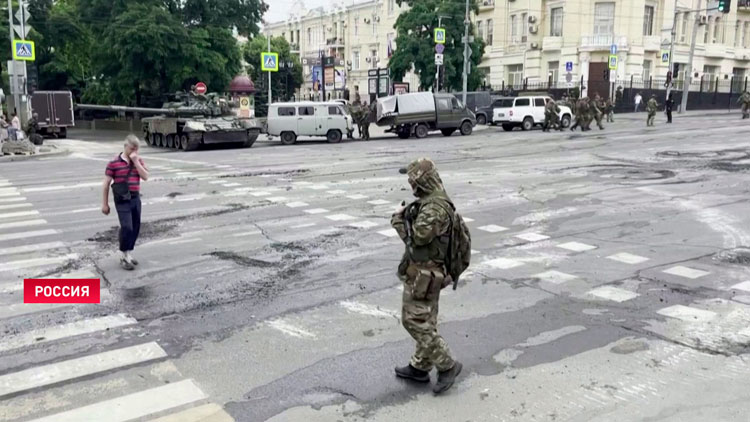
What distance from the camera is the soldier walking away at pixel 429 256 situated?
4477 millimetres

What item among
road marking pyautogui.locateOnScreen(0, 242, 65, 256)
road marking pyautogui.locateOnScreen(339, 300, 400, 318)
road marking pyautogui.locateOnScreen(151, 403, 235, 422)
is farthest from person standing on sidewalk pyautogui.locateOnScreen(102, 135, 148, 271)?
road marking pyautogui.locateOnScreen(151, 403, 235, 422)

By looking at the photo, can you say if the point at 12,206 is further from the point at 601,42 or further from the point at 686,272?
the point at 601,42

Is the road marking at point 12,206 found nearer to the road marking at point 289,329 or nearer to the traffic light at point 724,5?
the road marking at point 289,329

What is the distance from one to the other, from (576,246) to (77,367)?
648cm

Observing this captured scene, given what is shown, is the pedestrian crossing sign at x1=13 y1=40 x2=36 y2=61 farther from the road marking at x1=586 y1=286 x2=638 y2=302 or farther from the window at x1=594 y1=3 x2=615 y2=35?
the window at x1=594 y1=3 x2=615 y2=35

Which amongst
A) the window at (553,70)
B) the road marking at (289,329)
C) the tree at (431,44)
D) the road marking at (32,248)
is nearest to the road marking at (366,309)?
the road marking at (289,329)

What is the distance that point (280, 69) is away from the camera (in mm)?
70688

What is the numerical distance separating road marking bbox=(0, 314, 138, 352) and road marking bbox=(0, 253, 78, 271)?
253cm

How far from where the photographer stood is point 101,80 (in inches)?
1825

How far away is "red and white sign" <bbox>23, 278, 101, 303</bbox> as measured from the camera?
6898mm

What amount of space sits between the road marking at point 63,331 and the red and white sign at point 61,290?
2.33 feet

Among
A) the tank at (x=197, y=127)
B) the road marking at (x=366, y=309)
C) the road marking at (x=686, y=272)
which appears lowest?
the road marking at (x=366, y=309)

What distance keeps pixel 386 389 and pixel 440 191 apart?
4.75ft

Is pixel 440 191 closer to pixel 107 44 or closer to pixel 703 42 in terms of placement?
pixel 107 44
